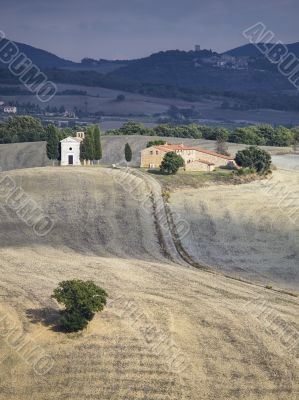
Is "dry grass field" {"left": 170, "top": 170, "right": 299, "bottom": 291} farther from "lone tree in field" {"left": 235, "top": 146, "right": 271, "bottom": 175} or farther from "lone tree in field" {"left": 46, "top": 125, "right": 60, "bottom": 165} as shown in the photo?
"lone tree in field" {"left": 46, "top": 125, "right": 60, "bottom": 165}

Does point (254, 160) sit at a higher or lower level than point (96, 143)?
lower

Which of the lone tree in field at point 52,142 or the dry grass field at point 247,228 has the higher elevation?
the lone tree in field at point 52,142

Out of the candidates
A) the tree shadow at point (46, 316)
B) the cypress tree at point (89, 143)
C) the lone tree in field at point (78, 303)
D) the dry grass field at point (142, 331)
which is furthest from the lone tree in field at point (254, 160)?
the lone tree in field at point (78, 303)

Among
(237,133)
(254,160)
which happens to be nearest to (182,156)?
(254,160)

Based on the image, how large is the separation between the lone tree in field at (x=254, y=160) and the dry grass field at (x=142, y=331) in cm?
4152

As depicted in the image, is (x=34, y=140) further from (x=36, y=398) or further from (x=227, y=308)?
A: (x=36, y=398)

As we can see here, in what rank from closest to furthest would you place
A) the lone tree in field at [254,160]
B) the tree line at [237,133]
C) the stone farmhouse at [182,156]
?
the lone tree in field at [254,160] < the stone farmhouse at [182,156] < the tree line at [237,133]

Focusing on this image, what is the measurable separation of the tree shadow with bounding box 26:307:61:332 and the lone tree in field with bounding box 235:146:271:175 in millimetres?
68381

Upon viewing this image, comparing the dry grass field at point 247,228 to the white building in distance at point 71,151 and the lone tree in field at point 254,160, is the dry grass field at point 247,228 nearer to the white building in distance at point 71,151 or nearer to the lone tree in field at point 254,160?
the lone tree in field at point 254,160

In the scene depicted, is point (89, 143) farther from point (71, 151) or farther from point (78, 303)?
point (78, 303)

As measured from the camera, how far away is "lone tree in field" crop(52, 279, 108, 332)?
167ft

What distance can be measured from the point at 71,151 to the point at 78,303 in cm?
7107

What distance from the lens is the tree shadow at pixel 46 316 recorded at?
52222mm

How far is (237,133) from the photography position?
Answer: 165750 mm
